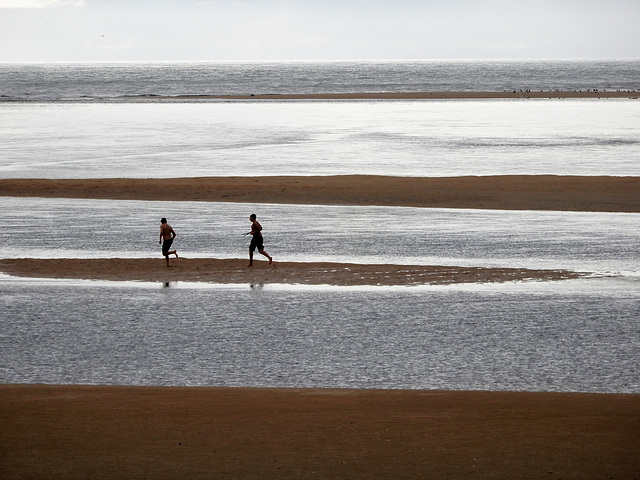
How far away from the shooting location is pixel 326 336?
17000 millimetres

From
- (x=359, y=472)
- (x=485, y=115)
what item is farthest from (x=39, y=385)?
(x=485, y=115)

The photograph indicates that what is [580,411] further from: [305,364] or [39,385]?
[39,385]

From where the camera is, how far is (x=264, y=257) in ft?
82.0

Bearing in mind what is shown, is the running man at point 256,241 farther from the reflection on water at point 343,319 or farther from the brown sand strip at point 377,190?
the brown sand strip at point 377,190

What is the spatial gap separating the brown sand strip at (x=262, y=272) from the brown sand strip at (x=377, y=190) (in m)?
12.5

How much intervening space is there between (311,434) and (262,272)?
1175 centimetres

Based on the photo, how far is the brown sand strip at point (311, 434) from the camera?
33.6 ft

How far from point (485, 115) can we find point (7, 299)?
77626mm

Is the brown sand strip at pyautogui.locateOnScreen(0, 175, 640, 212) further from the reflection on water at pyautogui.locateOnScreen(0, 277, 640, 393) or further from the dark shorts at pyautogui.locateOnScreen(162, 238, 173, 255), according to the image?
the reflection on water at pyautogui.locateOnScreen(0, 277, 640, 393)

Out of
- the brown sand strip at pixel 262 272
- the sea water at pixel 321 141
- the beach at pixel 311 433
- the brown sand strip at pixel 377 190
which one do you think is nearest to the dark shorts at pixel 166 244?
the brown sand strip at pixel 262 272

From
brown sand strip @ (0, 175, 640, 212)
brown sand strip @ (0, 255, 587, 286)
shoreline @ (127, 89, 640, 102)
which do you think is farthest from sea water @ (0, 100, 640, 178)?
shoreline @ (127, 89, 640, 102)

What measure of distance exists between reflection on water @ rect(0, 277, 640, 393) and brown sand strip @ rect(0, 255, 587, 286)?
0.76 m

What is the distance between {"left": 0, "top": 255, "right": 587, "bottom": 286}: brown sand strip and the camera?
22.1 meters

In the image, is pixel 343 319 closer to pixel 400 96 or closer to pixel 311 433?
pixel 311 433
